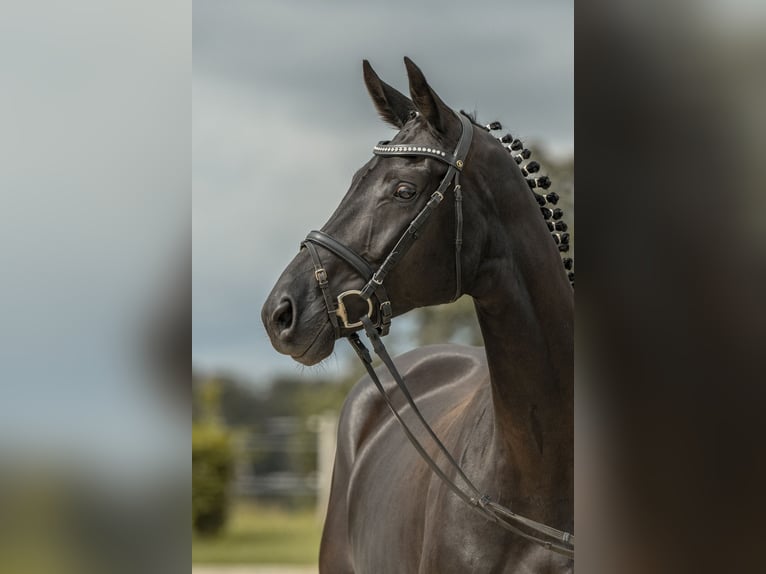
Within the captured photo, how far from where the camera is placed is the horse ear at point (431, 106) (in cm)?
248

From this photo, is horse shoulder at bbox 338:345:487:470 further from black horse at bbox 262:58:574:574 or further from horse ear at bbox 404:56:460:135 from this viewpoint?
horse ear at bbox 404:56:460:135

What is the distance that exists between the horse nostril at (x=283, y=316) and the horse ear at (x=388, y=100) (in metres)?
0.65

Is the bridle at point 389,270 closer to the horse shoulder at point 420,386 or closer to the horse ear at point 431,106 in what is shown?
the horse ear at point 431,106

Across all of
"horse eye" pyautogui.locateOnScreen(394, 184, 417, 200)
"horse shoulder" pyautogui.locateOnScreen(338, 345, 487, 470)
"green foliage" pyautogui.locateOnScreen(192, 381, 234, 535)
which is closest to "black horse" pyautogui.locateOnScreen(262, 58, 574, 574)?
"horse eye" pyautogui.locateOnScreen(394, 184, 417, 200)

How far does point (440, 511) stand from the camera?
2.65 metres

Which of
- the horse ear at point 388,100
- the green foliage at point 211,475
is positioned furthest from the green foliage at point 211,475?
the horse ear at point 388,100

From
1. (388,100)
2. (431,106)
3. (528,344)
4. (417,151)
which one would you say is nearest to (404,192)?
(417,151)

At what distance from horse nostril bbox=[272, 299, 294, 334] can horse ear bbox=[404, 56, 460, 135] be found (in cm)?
59

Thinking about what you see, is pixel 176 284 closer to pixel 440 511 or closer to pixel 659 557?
pixel 659 557

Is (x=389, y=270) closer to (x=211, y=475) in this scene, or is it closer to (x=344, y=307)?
(x=344, y=307)

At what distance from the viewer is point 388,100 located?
8.95ft

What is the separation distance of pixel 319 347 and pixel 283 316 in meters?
0.12

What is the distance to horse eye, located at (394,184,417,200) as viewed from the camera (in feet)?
8.09

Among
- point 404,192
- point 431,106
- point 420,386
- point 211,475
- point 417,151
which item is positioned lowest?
point 211,475
